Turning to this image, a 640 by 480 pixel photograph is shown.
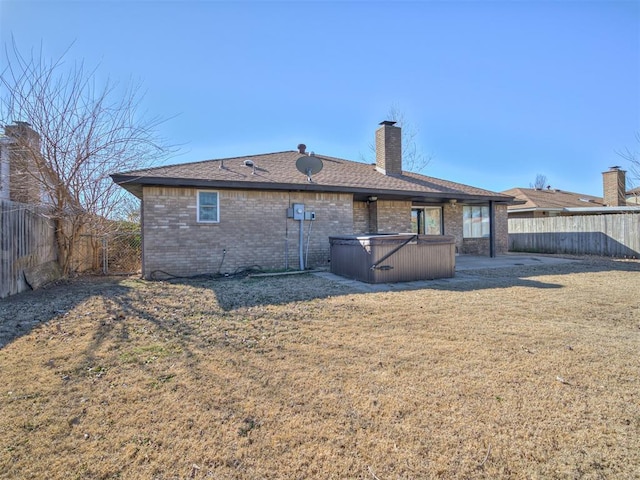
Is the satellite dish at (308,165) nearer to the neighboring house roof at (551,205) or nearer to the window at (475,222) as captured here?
the window at (475,222)

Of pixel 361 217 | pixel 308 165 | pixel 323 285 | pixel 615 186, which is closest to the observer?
pixel 323 285

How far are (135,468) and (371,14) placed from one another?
34.7ft

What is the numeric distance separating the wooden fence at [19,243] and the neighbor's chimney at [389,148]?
11.1 m

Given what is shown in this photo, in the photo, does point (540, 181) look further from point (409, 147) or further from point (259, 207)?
point (259, 207)

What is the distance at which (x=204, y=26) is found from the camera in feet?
27.9

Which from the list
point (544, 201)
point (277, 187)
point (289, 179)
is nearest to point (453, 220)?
point (289, 179)

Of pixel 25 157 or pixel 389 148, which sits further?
pixel 389 148

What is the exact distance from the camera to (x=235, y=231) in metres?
9.55

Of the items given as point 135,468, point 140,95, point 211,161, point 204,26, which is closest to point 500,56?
point 204,26

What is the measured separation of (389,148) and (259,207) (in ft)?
21.4

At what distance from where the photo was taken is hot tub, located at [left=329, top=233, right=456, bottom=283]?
755 centimetres

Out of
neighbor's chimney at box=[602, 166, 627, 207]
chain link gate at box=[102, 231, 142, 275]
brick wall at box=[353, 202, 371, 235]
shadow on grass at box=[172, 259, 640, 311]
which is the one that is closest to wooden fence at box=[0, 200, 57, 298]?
Result: shadow on grass at box=[172, 259, 640, 311]

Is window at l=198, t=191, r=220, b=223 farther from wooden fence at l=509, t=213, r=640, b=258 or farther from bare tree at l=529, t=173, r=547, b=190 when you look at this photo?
bare tree at l=529, t=173, r=547, b=190

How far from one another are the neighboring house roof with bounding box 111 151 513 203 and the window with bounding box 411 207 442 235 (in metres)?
1.08
